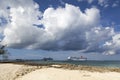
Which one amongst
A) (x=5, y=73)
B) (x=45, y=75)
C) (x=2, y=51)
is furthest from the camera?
(x=2, y=51)

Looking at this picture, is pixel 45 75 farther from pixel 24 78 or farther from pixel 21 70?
pixel 21 70

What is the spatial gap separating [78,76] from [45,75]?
3.72 metres

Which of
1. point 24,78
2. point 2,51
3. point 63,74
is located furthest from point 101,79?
point 2,51

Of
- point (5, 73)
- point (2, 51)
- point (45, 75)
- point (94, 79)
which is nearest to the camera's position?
point (94, 79)

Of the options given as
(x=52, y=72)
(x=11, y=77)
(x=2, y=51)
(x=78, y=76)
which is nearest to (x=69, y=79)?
(x=78, y=76)

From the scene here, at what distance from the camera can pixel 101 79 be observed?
27.1 meters

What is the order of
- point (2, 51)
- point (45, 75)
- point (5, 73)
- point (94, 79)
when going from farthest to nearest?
1. point (2, 51)
2. point (5, 73)
3. point (45, 75)
4. point (94, 79)

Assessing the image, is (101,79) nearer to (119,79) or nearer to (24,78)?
(119,79)

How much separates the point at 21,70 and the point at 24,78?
3.79 m

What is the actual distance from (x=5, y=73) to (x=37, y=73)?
4073 mm

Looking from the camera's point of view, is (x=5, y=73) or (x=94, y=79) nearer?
(x=94, y=79)

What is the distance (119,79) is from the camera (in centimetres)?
2759

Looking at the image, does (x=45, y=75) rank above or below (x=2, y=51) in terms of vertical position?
below

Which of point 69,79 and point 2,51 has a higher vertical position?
point 2,51
